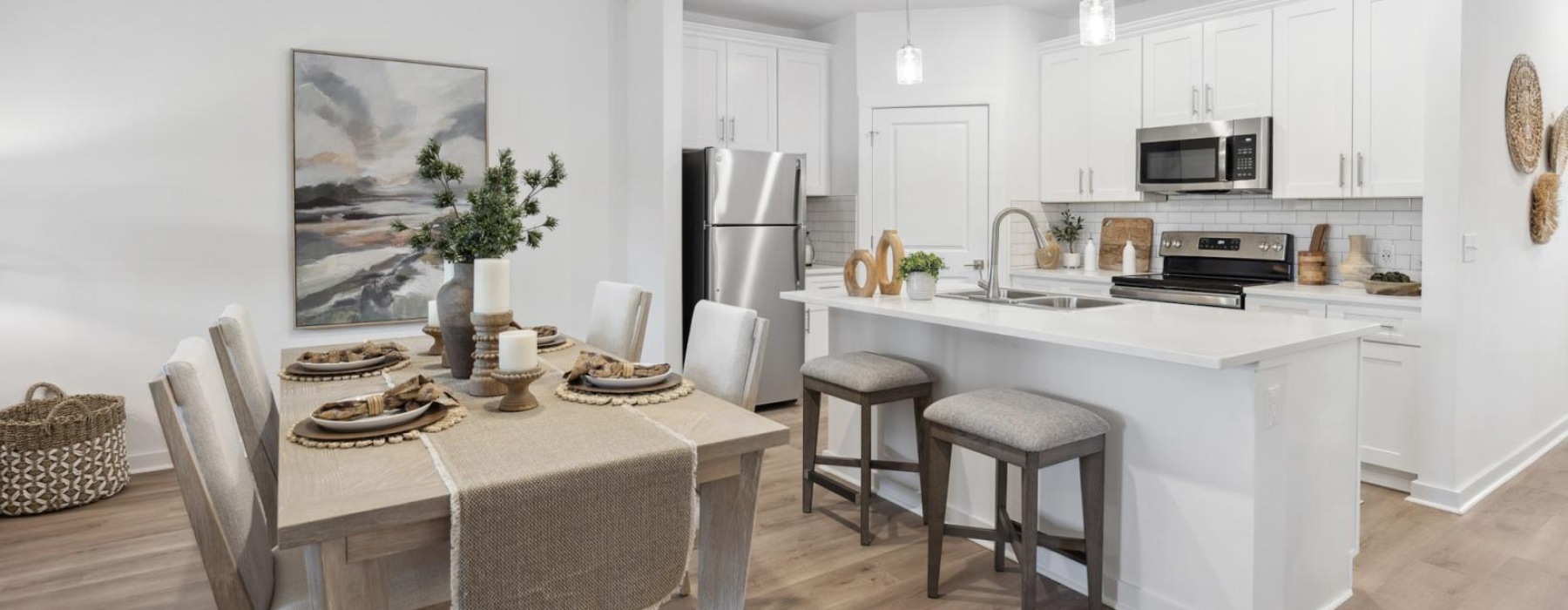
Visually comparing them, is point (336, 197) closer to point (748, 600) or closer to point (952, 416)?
point (748, 600)

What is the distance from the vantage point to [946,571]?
9.19 feet

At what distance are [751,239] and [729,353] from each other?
8.45ft

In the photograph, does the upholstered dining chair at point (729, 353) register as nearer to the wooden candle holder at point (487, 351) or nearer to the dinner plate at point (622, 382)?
the dinner plate at point (622, 382)

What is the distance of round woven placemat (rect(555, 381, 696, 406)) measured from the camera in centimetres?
203

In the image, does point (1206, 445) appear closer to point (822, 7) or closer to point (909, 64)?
point (909, 64)

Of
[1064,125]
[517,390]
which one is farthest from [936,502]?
[1064,125]

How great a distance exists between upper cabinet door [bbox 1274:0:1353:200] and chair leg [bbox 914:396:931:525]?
244 centimetres

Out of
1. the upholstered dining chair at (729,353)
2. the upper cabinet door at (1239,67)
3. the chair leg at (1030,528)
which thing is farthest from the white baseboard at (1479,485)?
the upholstered dining chair at (729,353)

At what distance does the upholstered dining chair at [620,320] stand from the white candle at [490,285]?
1.00m

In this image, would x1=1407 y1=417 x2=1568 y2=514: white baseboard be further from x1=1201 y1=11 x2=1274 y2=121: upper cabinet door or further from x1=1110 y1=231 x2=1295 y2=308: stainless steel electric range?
x1=1201 y1=11 x2=1274 y2=121: upper cabinet door

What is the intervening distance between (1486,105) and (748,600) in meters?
3.49

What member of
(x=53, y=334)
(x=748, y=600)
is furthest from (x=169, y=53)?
(x=748, y=600)

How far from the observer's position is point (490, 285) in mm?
2033

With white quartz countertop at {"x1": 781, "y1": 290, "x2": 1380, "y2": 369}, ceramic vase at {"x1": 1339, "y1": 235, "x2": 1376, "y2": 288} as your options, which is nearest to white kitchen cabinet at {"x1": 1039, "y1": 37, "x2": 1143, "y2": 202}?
ceramic vase at {"x1": 1339, "y1": 235, "x2": 1376, "y2": 288}
